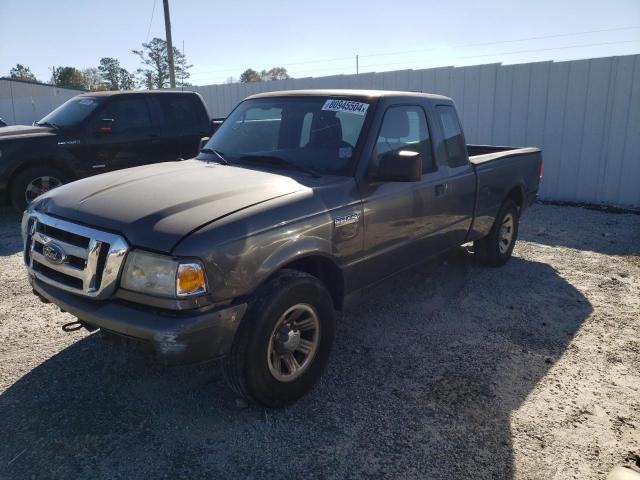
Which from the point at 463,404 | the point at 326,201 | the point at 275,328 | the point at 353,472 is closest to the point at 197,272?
the point at 275,328

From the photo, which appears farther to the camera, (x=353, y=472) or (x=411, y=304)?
(x=411, y=304)

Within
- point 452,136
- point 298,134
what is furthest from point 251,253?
point 452,136

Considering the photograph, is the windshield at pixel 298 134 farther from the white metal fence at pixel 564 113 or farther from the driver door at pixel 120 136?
the white metal fence at pixel 564 113

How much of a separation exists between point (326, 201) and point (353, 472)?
1.54 m

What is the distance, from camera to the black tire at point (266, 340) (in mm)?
2709

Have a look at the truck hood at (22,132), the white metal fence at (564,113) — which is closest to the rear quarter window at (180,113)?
the truck hood at (22,132)

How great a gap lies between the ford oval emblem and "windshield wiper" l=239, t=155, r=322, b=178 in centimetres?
149

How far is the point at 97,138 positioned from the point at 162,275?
6.29m

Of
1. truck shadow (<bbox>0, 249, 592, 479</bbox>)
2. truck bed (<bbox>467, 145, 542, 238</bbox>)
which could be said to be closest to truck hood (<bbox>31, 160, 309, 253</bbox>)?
truck shadow (<bbox>0, 249, 592, 479</bbox>)

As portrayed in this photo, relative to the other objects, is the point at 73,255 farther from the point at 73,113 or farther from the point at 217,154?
the point at 73,113

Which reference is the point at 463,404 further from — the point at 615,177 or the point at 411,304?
the point at 615,177

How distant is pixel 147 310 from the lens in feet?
8.32

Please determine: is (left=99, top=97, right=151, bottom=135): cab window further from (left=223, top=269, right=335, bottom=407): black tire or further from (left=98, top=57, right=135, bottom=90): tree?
(left=98, top=57, right=135, bottom=90): tree

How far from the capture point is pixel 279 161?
3.66 meters
